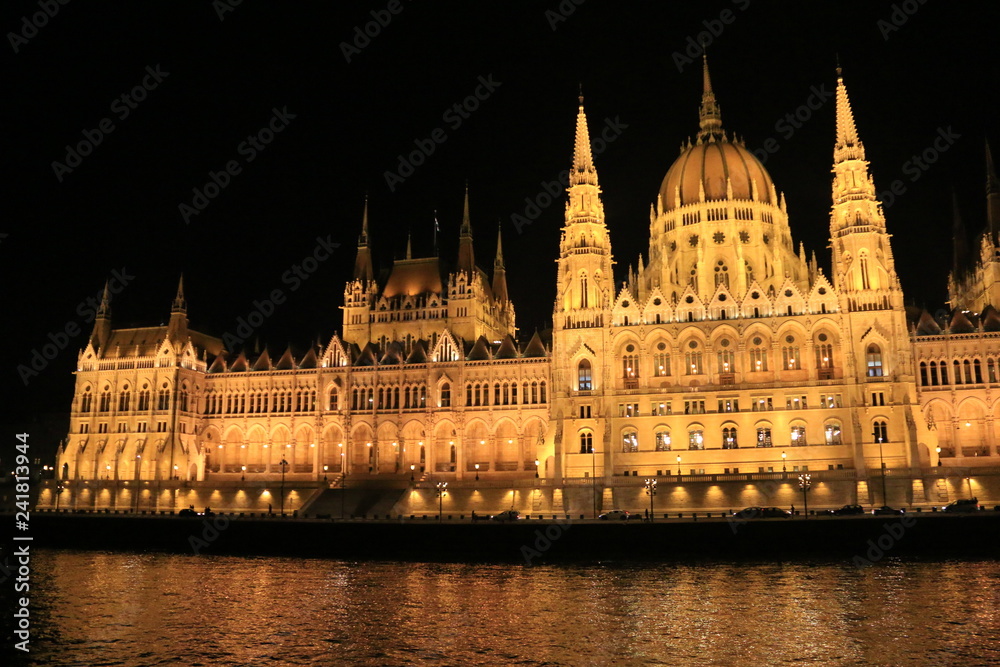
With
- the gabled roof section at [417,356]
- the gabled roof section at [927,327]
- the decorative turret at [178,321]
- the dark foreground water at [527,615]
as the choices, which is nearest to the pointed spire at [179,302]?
the decorative turret at [178,321]

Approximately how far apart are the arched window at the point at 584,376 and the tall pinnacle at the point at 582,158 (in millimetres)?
19748

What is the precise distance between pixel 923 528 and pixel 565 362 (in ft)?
122

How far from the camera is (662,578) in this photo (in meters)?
49.4

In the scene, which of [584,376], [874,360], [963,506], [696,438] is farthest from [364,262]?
[963,506]

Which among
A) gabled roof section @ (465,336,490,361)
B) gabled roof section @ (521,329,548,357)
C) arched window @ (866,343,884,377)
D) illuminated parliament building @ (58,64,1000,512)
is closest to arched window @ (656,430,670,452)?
illuminated parliament building @ (58,64,1000,512)

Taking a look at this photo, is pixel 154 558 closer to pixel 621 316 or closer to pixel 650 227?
pixel 621 316

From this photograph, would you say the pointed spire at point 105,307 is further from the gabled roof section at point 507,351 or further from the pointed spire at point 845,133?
the pointed spire at point 845,133

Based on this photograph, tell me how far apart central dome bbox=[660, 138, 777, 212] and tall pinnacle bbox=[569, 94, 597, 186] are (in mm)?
11203

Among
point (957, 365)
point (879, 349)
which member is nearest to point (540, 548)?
point (879, 349)

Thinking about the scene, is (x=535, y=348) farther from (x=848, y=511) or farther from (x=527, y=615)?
(x=527, y=615)

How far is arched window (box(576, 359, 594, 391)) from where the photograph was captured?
3364 inches

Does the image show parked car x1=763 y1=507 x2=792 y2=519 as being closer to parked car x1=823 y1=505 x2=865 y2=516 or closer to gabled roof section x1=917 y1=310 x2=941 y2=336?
parked car x1=823 y1=505 x2=865 y2=516

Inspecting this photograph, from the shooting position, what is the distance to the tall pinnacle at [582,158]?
9288 centimetres

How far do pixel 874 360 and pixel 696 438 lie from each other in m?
17.3
